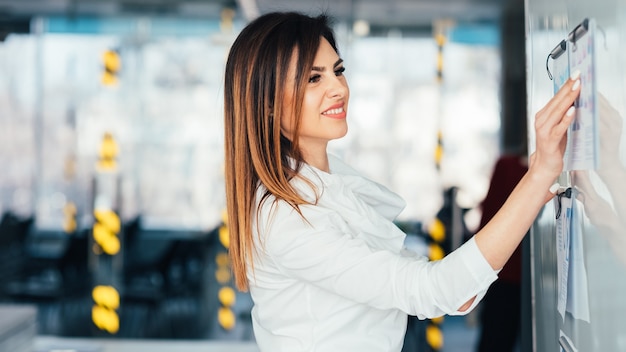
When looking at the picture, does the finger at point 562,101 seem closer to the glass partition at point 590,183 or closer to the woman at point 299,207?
the glass partition at point 590,183

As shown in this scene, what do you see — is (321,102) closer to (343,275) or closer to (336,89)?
(336,89)

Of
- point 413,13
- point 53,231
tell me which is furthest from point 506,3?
point 53,231

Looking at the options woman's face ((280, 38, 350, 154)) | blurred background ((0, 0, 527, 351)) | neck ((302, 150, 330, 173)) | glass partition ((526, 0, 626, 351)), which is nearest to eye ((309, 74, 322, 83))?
woman's face ((280, 38, 350, 154))

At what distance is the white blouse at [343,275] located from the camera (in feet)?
4.22

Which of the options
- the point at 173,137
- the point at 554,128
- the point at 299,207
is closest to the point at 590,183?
the point at 554,128

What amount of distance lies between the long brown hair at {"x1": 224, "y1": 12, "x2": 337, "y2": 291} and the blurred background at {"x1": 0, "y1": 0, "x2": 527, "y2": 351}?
388 centimetres

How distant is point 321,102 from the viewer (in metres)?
1.53

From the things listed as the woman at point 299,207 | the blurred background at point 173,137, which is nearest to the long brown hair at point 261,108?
the woman at point 299,207

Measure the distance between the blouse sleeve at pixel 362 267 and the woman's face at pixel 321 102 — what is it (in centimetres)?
16

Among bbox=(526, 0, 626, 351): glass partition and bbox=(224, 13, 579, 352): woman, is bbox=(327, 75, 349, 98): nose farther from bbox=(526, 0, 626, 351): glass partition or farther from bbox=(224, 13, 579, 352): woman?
bbox=(526, 0, 626, 351): glass partition

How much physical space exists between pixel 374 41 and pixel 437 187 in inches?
41.3

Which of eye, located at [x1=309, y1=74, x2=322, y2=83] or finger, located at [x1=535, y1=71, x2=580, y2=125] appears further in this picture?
eye, located at [x1=309, y1=74, x2=322, y2=83]

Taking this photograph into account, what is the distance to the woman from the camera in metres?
1.42

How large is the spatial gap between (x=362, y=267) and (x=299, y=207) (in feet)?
0.60
